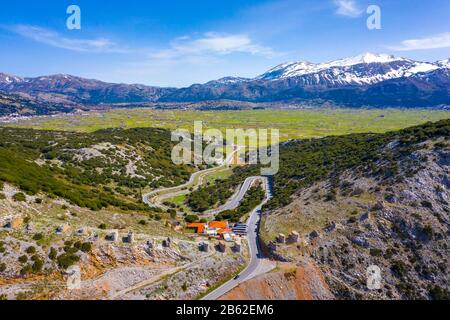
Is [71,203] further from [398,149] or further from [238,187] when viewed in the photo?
[398,149]

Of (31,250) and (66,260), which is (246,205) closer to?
(66,260)

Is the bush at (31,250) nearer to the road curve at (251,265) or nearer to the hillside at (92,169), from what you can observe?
the hillside at (92,169)

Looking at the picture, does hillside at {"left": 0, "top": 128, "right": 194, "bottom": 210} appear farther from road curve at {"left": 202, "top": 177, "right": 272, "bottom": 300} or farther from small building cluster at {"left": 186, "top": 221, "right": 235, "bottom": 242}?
road curve at {"left": 202, "top": 177, "right": 272, "bottom": 300}

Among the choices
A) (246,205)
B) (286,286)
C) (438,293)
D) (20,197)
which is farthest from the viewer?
(246,205)

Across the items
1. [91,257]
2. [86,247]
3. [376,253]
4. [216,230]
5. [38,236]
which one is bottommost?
[376,253]

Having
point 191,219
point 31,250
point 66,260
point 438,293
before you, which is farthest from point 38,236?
point 438,293

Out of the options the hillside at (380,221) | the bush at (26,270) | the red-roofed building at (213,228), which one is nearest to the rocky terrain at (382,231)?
the hillside at (380,221)

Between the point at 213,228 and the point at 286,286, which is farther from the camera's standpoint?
the point at 213,228

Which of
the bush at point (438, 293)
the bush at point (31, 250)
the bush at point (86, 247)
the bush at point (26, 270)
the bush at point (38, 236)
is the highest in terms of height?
the bush at point (38, 236)

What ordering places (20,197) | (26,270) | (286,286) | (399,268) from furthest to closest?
(20,197)
(399,268)
(286,286)
(26,270)

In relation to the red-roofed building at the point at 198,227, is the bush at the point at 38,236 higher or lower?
higher

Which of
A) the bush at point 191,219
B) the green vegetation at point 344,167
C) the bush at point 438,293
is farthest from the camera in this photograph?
the bush at point 191,219
